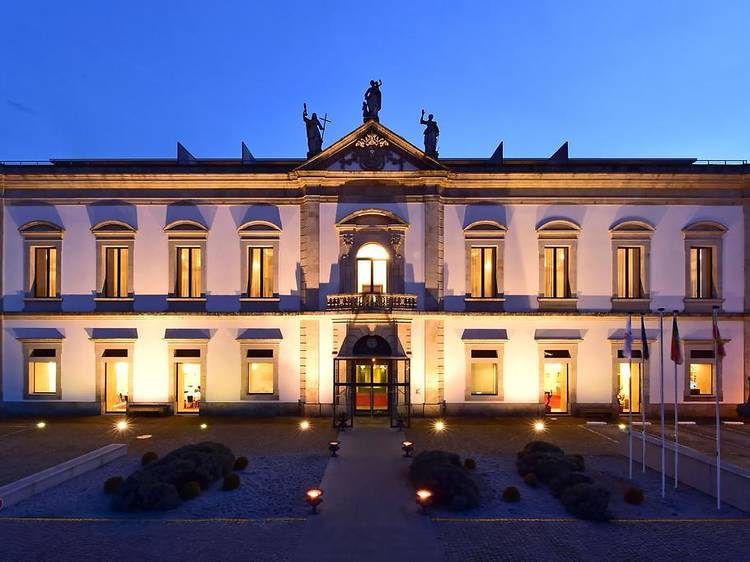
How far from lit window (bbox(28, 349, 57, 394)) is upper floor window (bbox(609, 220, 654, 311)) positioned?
3327 cm

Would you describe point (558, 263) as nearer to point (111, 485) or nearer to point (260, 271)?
point (260, 271)

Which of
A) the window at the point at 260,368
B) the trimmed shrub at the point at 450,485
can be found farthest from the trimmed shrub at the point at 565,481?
the window at the point at 260,368

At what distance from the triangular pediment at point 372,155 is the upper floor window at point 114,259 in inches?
448

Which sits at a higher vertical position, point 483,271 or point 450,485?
point 483,271

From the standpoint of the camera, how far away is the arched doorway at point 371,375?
25828 mm

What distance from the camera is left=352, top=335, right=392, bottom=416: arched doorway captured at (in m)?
25.8

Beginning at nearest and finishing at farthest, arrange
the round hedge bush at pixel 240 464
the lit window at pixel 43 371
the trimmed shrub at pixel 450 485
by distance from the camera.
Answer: the trimmed shrub at pixel 450 485
the round hedge bush at pixel 240 464
the lit window at pixel 43 371

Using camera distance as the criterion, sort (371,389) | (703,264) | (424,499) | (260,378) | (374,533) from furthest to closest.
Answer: (703,264)
(260,378)
(371,389)
(424,499)
(374,533)

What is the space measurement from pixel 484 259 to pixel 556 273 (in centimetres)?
437

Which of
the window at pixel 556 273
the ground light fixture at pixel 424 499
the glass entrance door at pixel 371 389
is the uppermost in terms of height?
the window at pixel 556 273

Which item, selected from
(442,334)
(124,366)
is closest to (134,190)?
(124,366)

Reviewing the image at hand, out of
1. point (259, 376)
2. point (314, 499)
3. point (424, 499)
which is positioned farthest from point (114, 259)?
point (424, 499)

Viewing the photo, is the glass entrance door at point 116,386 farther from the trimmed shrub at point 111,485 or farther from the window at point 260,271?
the trimmed shrub at point 111,485

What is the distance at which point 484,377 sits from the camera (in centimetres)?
2673
